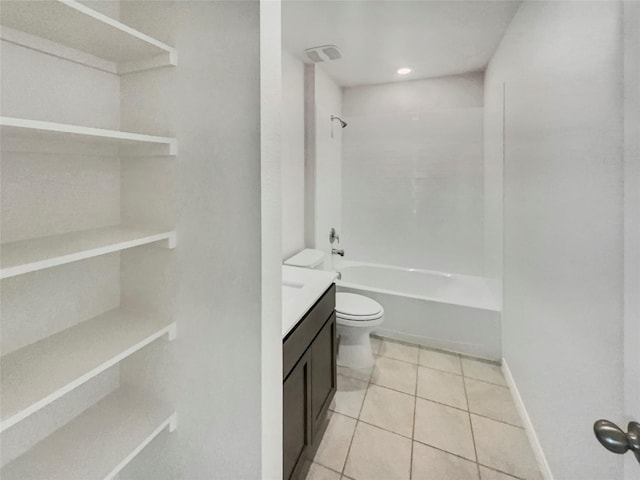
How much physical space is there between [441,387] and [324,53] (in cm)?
272

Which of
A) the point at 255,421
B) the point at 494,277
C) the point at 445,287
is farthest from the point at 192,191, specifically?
the point at 445,287

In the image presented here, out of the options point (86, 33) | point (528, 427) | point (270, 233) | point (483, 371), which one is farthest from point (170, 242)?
point (483, 371)

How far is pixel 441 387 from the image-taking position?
2092 mm

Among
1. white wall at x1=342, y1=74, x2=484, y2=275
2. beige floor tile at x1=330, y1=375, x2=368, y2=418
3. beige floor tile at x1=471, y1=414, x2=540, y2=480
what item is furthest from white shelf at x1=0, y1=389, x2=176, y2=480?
white wall at x1=342, y1=74, x2=484, y2=275

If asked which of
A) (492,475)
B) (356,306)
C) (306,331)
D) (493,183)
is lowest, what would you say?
(492,475)

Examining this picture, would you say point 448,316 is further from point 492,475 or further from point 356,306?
point 492,475

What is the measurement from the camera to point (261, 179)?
Result: 87 cm

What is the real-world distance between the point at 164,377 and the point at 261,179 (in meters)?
0.81

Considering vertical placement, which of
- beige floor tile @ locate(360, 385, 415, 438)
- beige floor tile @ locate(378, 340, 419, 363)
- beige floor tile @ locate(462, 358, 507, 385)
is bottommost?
beige floor tile @ locate(360, 385, 415, 438)

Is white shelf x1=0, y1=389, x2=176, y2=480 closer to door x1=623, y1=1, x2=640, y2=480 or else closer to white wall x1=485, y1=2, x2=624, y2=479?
door x1=623, y1=1, x2=640, y2=480

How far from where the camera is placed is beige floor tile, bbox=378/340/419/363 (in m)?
2.45

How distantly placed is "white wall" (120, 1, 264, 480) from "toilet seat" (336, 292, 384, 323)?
49.4 inches

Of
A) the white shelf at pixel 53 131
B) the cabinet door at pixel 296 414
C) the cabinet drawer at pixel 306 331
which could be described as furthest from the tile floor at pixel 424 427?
the white shelf at pixel 53 131

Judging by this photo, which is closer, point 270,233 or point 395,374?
point 270,233
